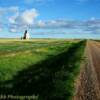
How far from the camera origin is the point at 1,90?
14070mm

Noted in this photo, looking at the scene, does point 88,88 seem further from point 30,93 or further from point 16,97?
point 16,97

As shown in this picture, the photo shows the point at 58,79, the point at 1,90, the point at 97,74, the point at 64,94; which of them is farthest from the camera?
the point at 97,74

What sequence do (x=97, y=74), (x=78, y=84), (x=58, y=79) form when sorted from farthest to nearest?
(x=97, y=74)
(x=58, y=79)
(x=78, y=84)

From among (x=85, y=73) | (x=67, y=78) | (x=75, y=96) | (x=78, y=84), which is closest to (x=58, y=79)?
(x=67, y=78)

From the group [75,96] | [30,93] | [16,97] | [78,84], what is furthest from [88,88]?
[16,97]

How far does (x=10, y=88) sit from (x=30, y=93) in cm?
154

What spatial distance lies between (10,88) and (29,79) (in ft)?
8.69

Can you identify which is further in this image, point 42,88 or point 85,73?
point 85,73

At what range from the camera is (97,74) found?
62.3 ft

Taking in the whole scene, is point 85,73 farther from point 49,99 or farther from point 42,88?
point 49,99

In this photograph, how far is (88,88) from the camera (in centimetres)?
1459

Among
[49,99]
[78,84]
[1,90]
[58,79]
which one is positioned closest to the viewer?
[49,99]

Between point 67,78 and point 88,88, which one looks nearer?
point 88,88

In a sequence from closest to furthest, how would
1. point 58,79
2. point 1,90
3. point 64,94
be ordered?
point 64,94 < point 1,90 < point 58,79
